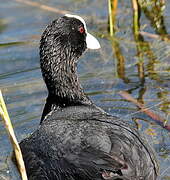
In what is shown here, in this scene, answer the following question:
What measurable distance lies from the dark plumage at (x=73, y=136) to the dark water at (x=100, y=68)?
24.0 inches

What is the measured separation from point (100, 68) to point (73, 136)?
2853 millimetres

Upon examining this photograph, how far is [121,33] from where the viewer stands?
867 centimetres

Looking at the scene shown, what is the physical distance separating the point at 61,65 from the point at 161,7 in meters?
2.78

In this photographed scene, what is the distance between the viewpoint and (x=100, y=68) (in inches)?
313

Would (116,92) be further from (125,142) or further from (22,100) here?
(125,142)

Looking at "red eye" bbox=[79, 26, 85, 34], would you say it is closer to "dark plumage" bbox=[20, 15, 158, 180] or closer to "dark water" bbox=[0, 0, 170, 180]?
"dark plumage" bbox=[20, 15, 158, 180]

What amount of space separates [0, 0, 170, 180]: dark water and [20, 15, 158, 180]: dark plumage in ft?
2.00

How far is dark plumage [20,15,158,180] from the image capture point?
4.87m

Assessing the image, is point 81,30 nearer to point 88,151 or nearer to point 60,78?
point 60,78

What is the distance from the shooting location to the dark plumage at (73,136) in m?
4.87

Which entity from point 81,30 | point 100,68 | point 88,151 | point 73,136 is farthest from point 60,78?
point 100,68

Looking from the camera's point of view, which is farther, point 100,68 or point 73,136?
point 100,68

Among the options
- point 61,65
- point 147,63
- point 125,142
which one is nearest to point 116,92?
point 147,63

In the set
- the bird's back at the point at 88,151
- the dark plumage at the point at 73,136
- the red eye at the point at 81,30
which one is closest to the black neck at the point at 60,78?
the dark plumage at the point at 73,136
